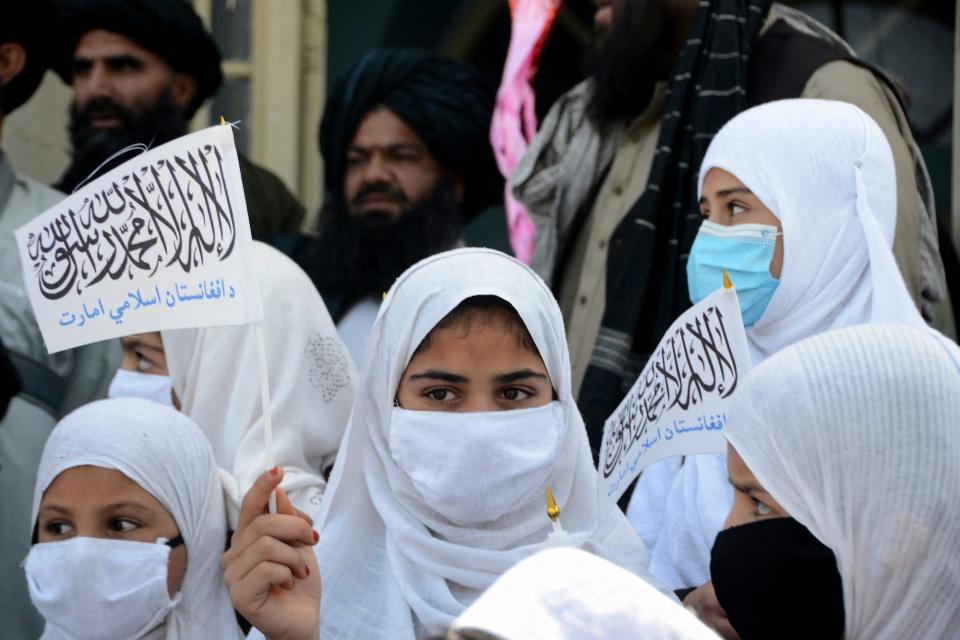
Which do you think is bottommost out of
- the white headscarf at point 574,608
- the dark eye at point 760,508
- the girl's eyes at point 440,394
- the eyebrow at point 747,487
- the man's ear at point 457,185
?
the man's ear at point 457,185

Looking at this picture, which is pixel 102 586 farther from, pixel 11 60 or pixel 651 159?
pixel 11 60

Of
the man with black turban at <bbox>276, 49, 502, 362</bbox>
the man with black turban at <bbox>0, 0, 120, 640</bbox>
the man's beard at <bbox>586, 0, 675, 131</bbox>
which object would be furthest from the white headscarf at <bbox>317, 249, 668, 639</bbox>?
the man with black turban at <bbox>276, 49, 502, 362</bbox>

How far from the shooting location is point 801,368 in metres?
2.66

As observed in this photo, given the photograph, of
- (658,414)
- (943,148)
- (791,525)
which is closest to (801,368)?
(791,525)

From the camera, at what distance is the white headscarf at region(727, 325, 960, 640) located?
8.35ft

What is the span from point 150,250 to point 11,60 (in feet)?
7.30

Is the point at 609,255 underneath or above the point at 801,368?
underneath

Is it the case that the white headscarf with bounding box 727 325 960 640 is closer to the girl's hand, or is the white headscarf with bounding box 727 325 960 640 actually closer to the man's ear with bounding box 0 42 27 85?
the girl's hand

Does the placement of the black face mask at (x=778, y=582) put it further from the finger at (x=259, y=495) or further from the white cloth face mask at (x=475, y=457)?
the finger at (x=259, y=495)

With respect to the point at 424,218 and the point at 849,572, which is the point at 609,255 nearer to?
the point at 424,218

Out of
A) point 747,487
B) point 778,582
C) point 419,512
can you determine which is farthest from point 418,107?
point 778,582

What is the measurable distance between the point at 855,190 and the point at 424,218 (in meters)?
1.99

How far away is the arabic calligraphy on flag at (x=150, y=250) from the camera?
322 centimetres

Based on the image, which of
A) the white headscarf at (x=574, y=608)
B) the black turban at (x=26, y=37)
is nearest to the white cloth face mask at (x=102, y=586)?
the white headscarf at (x=574, y=608)
